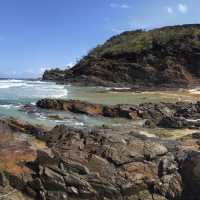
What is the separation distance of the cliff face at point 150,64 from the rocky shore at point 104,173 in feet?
222

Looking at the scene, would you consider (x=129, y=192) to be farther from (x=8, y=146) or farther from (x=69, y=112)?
(x=69, y=112)

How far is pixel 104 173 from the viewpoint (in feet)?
52.2

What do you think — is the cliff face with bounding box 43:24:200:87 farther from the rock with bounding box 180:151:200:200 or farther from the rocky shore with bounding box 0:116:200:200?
the rock with bounding box 180:151:200:200

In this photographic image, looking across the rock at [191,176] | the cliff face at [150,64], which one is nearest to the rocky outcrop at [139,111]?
the rock at [191,176]

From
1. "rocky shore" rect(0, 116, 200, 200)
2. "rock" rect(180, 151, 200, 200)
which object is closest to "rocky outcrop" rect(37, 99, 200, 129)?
"rocky shore" rect(0, 116, 200, 200)

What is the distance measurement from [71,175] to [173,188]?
3.78 meters

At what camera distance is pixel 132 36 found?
12000 centimetres

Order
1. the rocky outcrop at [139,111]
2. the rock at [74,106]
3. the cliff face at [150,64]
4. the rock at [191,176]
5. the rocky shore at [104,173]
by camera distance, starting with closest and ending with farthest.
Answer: the rocky shore at [104,173], the rock at [191,176], the rocky outcrop at [139,111], the rock at [74,106], the cliff face at [150,64]

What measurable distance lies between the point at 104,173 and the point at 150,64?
7722cm

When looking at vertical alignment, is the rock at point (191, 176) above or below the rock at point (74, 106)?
below

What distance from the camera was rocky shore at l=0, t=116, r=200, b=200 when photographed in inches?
604

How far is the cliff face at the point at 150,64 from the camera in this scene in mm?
88000

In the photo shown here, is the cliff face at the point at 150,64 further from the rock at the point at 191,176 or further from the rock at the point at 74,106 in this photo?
the rock at the point at 191,176

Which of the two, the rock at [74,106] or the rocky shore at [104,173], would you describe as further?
the rock at [74,106]
